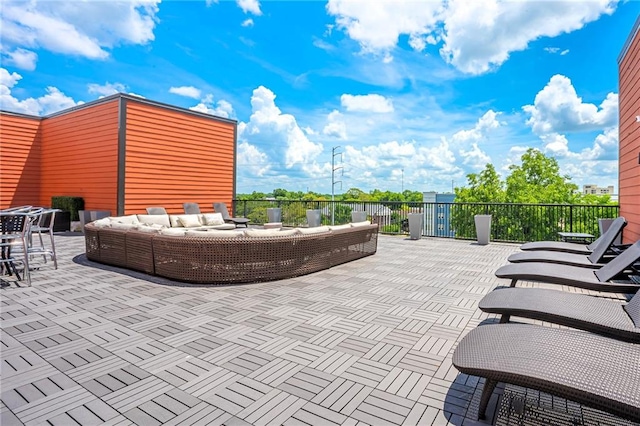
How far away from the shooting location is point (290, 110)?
22.1 meters

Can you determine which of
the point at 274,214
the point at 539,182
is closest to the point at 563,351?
the point at 274,214

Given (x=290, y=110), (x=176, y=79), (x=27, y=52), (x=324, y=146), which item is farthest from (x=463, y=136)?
(x=27, y=52)

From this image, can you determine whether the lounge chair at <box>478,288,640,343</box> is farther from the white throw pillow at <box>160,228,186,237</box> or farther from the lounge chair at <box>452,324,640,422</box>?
the white throw pillow at <box>160,228,186,237</box>

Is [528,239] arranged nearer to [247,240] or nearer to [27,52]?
[247,240]

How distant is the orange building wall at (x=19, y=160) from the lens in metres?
11.3

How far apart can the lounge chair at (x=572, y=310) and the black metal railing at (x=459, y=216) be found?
262 inches

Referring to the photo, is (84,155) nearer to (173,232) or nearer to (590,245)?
(173,232)

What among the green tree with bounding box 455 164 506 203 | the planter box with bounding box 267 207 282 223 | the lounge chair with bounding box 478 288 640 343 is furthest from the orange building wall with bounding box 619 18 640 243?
the green tree with bounding box 455 164 506 203

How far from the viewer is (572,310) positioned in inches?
91.4

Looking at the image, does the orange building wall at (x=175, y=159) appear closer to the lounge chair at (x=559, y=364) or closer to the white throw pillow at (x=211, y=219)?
the white throw pillow at (x=211, y=219)

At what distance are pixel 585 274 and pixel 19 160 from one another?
1570cm

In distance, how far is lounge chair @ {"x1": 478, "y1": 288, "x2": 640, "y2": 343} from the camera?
211 cm

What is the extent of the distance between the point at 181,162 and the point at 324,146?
18.8m

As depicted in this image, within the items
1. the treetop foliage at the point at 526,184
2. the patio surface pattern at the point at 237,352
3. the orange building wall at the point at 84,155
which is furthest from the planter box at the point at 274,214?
the treetop foliage at the point at 526,184
